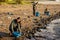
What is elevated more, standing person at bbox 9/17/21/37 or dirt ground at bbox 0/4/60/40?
standing person at bbox 9/17/21/37

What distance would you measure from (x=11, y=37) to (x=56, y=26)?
321 inches

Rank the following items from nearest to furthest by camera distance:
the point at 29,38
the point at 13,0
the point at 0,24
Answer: the point at 29,38 < the point at 0,24 < the point at 13,0

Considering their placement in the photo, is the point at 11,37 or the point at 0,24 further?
the point at 0,24

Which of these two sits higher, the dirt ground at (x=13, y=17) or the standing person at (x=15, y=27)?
the standing person at (x=15, y=27)

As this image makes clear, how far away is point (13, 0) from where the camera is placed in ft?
125

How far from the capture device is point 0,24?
18.1 metres

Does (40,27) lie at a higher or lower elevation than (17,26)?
lower

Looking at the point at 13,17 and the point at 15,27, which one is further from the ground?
the point at 15,27

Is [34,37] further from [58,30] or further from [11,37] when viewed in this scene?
[58,30]

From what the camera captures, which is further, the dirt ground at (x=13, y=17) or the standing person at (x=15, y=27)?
the dirt ground at (x=13, y=17)

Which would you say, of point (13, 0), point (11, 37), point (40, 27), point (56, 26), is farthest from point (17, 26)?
point (13, 0)

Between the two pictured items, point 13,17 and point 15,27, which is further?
point 13,17

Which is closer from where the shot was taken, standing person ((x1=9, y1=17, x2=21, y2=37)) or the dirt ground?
standing person ((x1=9, y1=17, x2=21, y2=37))

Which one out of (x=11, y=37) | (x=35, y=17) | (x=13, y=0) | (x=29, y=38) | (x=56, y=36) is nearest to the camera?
(x=11, y=37)
